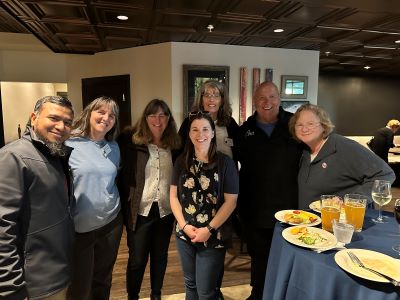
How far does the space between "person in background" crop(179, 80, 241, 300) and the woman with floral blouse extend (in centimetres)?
39

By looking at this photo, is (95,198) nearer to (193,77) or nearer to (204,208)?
(204,208)

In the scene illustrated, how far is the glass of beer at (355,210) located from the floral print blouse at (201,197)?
68 centimetres

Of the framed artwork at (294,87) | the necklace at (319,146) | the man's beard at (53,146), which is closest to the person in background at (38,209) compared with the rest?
the man's beard at (53,146)

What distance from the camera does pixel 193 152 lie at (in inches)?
68.9

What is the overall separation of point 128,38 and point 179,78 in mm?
952

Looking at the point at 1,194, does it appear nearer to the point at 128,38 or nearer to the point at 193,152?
the point at 193,152

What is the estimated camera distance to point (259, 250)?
6.72ft

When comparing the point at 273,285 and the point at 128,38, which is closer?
the point at 273,285

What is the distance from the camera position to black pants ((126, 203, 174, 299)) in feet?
6.23

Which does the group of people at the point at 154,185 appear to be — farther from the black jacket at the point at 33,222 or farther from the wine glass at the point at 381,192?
the wine glass at the point at 381,192

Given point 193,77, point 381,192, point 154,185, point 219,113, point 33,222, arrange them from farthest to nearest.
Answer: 1. point 193,77
2. point 219,113
3. point 154,185
4. point 381,192
5. point 33,222

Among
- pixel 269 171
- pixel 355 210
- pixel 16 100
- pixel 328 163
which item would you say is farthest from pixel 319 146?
pixel 16 100

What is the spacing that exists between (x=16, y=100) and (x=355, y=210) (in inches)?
247

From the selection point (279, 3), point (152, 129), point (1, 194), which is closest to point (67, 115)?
point (1, 194)
